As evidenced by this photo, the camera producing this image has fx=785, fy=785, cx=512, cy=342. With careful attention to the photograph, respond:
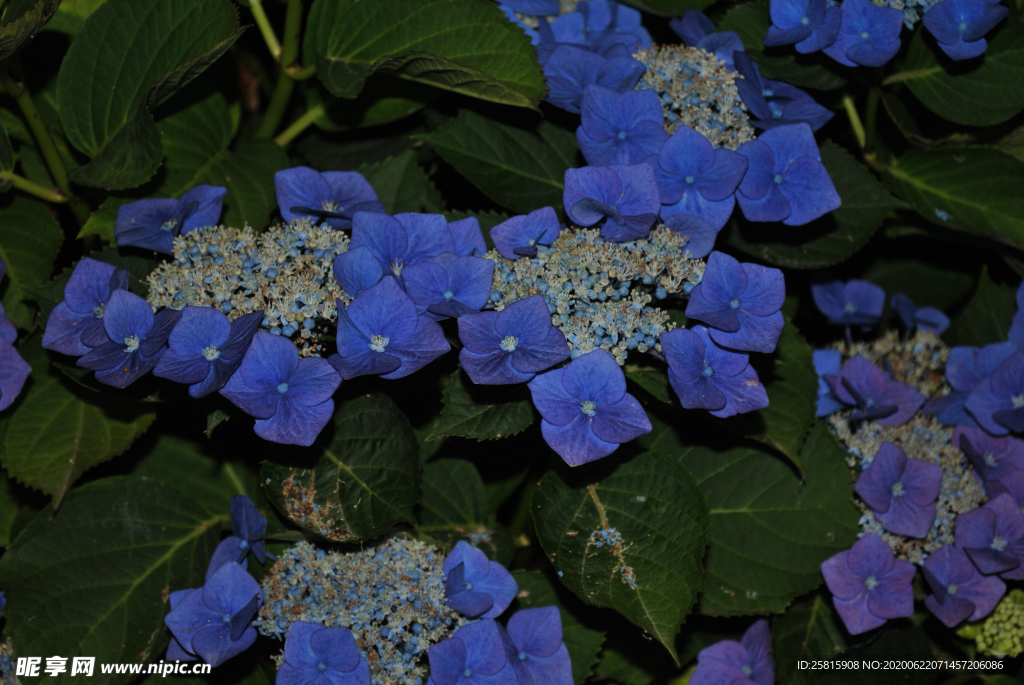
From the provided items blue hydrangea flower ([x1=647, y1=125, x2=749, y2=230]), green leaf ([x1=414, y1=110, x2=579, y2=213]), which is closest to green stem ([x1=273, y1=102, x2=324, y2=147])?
green leaf ([x1=414, y1=110, x2=579, y2=213])

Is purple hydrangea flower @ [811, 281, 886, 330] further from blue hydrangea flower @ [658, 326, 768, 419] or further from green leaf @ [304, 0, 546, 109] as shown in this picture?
green leaf @ [304, 0, 546, 109]

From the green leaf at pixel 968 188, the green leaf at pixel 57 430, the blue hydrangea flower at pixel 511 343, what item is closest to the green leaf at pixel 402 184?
the blue hydrangea flower at pixel 511 343

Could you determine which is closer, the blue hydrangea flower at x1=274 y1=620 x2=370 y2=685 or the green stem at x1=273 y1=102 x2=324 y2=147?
the blue hydrangea flower at x1=274 y1=620 x2=370 y2=685

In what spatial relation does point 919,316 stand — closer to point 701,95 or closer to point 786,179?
point 786,179

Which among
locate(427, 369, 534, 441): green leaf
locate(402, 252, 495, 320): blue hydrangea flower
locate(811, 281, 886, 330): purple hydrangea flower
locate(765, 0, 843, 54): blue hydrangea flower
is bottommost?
locate(811, 281, 886, 330): purple hydrangea flower

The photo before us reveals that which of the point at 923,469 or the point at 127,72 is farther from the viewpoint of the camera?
the point at 923,469

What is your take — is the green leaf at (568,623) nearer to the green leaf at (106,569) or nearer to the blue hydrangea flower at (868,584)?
the blue hydrangea flower at (868,584)

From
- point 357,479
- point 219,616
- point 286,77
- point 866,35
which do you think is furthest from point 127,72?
point 866,35
